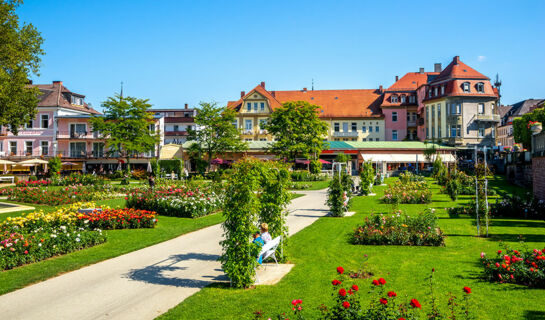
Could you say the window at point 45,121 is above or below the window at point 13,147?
above

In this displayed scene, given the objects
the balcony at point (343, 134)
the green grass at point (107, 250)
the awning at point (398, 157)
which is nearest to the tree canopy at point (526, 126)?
the awning at point (398, 157)

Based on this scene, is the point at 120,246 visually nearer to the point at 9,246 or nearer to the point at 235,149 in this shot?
the point at 9,246

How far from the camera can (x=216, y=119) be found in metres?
53.7

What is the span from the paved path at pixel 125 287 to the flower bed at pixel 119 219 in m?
3.43

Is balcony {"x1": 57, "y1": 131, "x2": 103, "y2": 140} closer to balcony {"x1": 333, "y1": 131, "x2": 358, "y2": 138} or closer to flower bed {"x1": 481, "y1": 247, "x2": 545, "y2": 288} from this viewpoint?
balcony {"x1": 333, "y1": 131, "x2": 358, "y2": 138}

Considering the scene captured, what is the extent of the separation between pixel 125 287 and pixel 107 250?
3878mm

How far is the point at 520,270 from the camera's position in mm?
8531

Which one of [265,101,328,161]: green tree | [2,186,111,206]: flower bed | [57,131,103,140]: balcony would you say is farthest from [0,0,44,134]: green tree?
[57,131,103,140]: balcony

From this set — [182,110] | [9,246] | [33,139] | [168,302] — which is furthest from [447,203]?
[182,110]

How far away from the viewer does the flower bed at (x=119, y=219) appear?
51.9 ft

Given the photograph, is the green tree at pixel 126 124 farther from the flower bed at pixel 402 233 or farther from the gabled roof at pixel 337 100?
the flower bed at pixel 402 233

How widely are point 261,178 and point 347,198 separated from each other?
1171cm

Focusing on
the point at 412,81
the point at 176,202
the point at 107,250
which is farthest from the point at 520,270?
the point at 412,81

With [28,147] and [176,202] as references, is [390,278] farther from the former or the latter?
[28,147]
